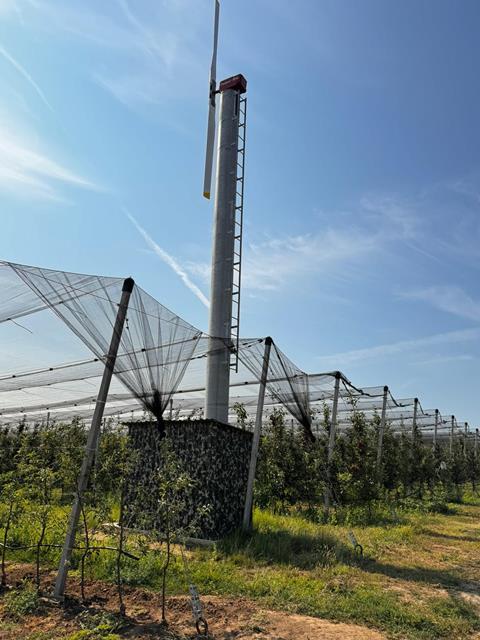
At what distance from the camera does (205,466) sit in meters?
7.67

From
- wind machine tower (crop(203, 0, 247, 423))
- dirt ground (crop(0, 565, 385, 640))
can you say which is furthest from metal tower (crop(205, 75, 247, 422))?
dirt ground (crop(0, 565, 385, 640))

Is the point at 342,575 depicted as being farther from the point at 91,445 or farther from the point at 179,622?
the point at 91,445

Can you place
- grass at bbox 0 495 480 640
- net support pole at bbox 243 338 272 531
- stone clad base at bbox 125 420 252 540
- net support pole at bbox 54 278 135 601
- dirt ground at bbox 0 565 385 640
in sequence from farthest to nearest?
net support pole at bbox 243 338 272 531
stone clad base at bbox 125 420 252 540
net support pole at bbox 54 278 135 601
grass at bbox 0 495 480 640
dirt ground at bbox 0 565 385 640

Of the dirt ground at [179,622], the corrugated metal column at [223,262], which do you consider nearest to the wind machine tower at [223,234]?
the corrugated metal column at [223,262]

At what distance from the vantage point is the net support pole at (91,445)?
465cm

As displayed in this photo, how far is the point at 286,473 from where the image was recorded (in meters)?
11.8

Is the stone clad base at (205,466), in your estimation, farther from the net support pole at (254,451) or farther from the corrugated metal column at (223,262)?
the corrugated metal column at (223,262)

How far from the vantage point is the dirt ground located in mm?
3885

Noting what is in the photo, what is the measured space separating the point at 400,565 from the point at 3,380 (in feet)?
30.7

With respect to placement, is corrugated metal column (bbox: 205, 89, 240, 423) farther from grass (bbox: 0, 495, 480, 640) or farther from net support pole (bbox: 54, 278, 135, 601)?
net support pole (bbox: 54, 278, 135, 601)

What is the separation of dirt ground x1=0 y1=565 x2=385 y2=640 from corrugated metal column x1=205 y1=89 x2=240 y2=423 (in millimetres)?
4263

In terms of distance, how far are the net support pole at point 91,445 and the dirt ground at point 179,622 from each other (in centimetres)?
29

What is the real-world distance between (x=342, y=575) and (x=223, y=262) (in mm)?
5951

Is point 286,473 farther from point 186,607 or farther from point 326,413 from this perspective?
point 186,607
